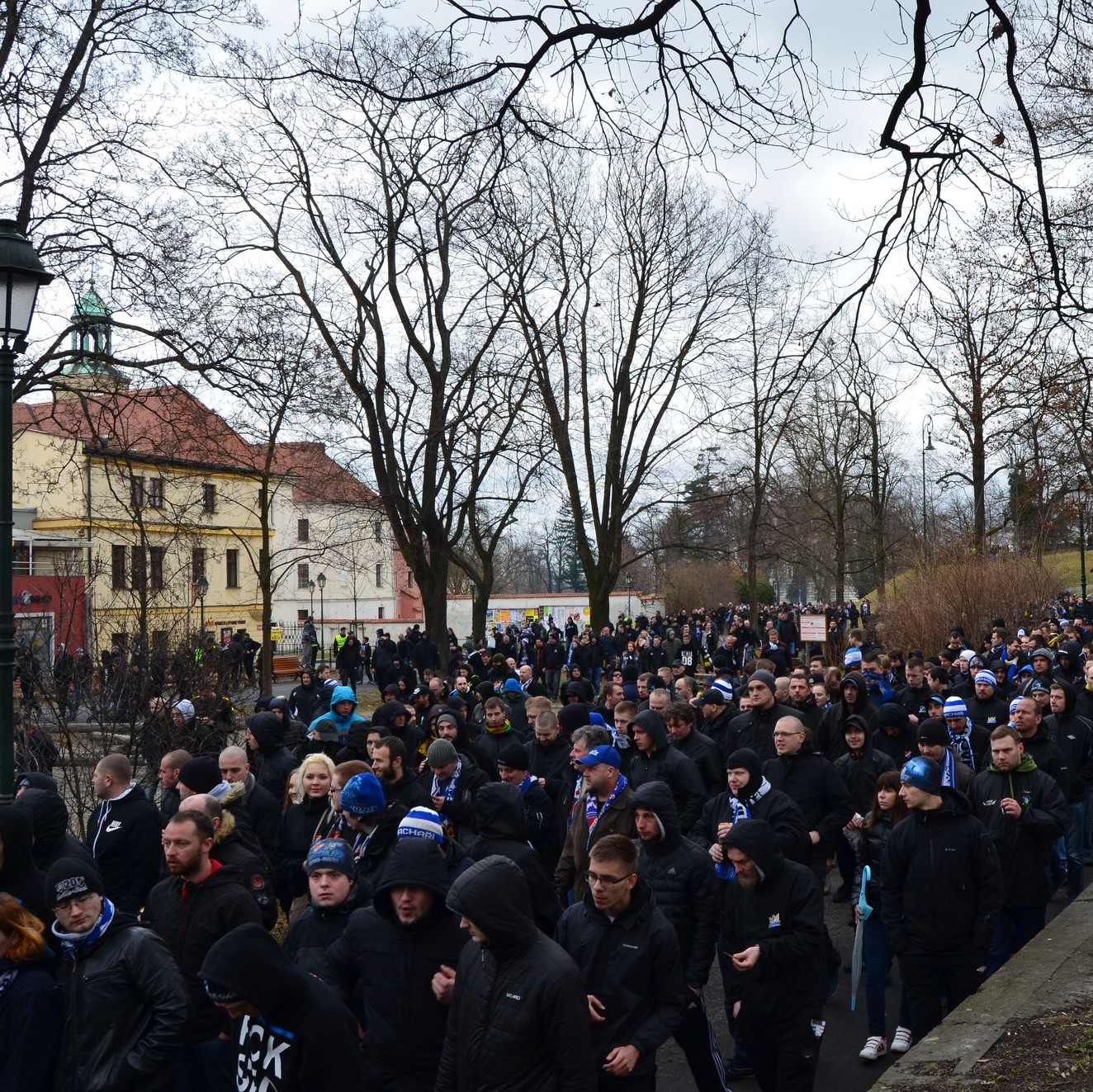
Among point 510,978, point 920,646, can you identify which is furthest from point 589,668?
point 510,978

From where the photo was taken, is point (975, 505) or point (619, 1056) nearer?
point (619, 1056)

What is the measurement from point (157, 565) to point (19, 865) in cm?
862

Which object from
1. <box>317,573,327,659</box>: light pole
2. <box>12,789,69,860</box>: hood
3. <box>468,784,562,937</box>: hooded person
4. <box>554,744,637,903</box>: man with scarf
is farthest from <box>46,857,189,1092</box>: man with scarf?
<box>317,573,327,659</box>: light pole

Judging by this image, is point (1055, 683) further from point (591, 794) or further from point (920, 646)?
point (920, 646)

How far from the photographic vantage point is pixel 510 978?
4.02 m

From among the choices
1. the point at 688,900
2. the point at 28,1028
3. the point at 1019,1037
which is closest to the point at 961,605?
the point at 1019,1037

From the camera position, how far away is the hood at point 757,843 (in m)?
5.69

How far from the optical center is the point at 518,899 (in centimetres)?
406

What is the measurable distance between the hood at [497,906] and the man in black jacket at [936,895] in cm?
328

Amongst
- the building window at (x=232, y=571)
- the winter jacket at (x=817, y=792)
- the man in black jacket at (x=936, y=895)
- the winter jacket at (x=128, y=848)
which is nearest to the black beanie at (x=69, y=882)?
the winter jacket at (x=128, y=848)

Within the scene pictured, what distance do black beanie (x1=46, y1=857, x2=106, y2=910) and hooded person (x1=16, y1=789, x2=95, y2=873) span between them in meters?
1.65

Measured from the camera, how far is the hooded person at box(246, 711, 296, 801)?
9.84m

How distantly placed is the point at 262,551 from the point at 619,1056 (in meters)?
21.7

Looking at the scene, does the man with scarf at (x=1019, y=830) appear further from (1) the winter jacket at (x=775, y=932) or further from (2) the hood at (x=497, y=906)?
(2) the hood at (x=497, y=906)
